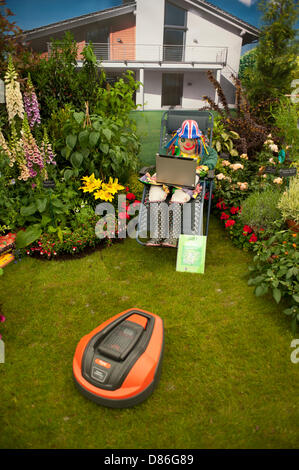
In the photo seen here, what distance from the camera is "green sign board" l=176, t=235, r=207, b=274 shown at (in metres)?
3.42

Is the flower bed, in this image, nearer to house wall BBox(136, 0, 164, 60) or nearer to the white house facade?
the white house facade

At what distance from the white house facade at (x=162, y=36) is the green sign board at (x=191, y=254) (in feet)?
9.96

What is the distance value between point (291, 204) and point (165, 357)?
2134mm

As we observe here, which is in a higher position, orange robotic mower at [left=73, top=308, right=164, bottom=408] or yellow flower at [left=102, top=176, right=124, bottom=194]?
yellow flower at [left=102, top=176, right=124, bottom=194]

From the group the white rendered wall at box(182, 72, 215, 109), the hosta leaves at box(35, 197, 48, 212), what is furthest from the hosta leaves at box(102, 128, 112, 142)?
the white rendered wall at box(182, 72, 215, 109)

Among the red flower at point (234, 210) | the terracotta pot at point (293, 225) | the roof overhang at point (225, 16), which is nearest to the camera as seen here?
the terracotta pot at point (293, 225)

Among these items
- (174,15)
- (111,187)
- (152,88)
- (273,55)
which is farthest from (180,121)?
(273,55)

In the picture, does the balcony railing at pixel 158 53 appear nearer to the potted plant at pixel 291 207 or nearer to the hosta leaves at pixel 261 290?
the potted plant at pixel 291 207

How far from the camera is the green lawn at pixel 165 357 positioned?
1.96 metres

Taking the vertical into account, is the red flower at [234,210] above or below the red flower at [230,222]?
above

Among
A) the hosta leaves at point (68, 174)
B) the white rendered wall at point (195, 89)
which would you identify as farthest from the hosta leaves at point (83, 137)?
the white rendered wall at point (195, 89)

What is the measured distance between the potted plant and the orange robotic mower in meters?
2.09

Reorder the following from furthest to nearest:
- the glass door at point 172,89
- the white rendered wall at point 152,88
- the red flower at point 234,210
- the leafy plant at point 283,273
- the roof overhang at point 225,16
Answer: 1. the white rendered wall at point 152,88
2. the glass door at point 172,89
3. the roof overhang at point 225,16
4. the red flower at point 234,210
5. the leafy plant at point 283,273
